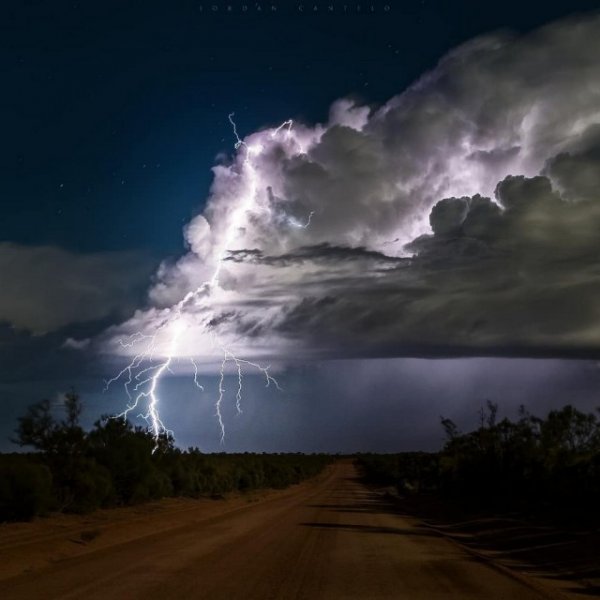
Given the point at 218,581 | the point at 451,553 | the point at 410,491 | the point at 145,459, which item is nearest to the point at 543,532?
the point at 451,553

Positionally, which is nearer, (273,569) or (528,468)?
(273,569)

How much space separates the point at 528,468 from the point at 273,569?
2974cm

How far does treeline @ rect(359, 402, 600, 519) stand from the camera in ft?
Result: 122

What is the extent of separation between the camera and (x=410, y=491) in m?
75.4

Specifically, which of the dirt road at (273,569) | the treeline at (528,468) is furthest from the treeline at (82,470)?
the treeline at (528,468)

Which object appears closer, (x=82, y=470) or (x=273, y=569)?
(x=273, y=569)

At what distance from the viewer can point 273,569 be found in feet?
67.6

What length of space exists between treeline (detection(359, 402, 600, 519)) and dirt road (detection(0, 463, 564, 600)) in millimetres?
8050

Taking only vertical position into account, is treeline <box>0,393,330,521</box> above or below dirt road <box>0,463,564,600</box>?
above

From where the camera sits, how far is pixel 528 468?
154 ft

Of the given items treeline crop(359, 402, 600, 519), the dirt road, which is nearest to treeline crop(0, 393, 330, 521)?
the dirt road

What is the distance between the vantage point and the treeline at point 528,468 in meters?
37.2

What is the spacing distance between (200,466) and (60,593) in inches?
2235

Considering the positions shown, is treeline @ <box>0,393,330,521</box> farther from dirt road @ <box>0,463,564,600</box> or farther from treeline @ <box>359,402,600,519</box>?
treeline @ <box>359,402,600,519</box>
